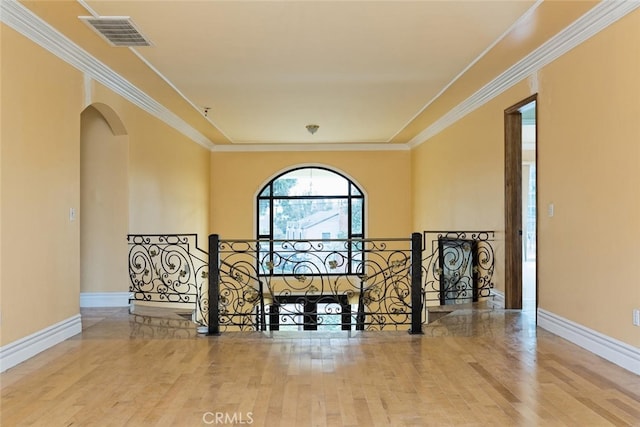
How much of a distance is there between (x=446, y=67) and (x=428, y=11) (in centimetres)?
157

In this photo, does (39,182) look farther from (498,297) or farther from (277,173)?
(277,173)

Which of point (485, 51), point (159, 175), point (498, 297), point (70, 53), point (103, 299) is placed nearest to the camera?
point (70, 53)

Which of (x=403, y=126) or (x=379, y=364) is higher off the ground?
(x=403, y=126)

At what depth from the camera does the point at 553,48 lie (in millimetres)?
4672

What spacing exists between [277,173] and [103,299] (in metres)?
5.71

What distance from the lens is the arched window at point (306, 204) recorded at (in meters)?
11.4

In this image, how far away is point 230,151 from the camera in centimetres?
1117

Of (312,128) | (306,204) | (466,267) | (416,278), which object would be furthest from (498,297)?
(306,204)

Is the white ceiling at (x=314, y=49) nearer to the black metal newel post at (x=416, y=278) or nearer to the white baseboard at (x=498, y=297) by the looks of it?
the black metal newel post at (x=416, y=278)

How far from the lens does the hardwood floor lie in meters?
2.86

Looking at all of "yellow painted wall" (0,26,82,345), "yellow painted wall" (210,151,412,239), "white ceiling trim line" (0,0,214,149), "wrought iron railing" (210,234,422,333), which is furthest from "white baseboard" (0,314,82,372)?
"yellow painted wall" (210,151,412,239)

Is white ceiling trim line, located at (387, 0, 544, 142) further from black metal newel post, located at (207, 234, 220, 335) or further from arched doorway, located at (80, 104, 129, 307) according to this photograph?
arched doorway, located at (80, 104, 129, 307)

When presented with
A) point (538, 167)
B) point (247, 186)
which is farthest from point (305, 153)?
point (538, 167)

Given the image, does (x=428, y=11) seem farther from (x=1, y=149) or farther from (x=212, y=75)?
(x=1, y=149)
